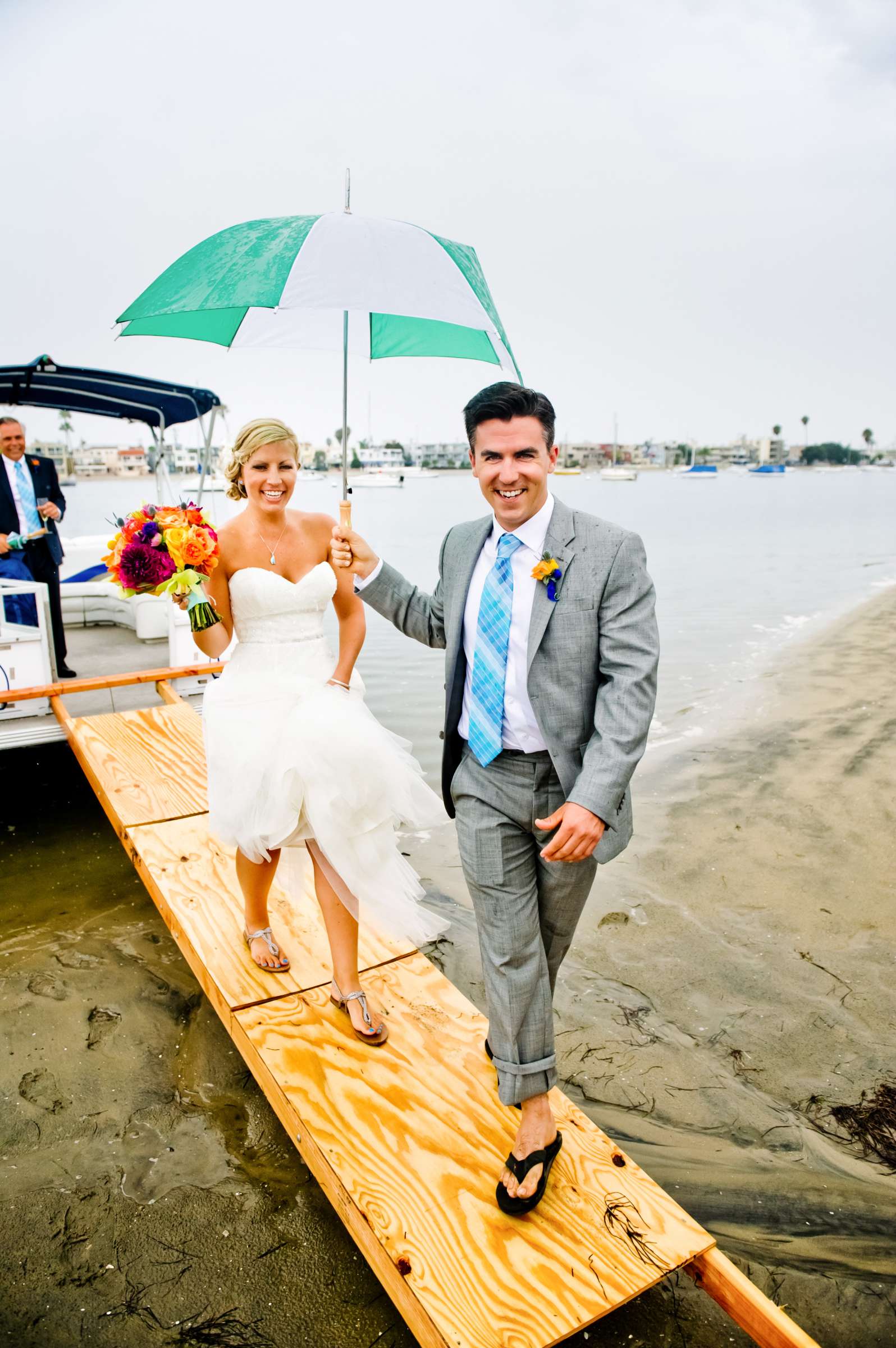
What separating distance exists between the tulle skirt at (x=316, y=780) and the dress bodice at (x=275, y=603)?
0.16ft

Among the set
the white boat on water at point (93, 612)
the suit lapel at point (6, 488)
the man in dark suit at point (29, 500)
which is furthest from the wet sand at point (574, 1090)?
the suit lapel at point (6, 488)

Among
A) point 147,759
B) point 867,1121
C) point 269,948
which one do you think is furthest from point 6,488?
point 867,1121

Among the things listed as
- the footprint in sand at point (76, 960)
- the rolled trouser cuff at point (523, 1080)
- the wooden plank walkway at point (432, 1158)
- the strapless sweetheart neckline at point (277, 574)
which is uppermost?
the strapless sweetheart neckline at point (277, 574)

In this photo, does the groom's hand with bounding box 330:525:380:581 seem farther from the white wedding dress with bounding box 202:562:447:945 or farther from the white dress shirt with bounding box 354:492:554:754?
the white wedding dress with bounding box 202:562:447:945

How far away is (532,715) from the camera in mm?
2717

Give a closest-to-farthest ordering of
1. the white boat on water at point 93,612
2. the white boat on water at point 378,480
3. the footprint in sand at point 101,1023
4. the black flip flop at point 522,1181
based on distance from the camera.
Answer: the black flip flop at point 522,1181 → the footprint in sand at point 101,1023 → the white boat on water at point 93,612 → the white boat on water at point 378,480

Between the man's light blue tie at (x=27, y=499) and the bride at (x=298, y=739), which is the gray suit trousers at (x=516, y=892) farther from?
the man's light blue tie at (x=27, y=499)

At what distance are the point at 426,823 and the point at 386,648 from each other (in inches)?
443

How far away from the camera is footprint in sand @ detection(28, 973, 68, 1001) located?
15.4 ft

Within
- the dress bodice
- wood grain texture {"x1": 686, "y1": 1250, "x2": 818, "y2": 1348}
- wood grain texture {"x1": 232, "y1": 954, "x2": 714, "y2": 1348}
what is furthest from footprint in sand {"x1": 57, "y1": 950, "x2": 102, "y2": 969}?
wood grain texture {"x1": 686, "y1": 1250, "x2": 818, "y2": 1348}

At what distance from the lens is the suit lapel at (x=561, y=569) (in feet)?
8.64

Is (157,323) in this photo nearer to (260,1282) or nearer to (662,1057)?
(260,1282)

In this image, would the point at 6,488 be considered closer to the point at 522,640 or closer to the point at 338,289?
the point at 338,289

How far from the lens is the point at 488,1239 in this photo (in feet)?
8.52
